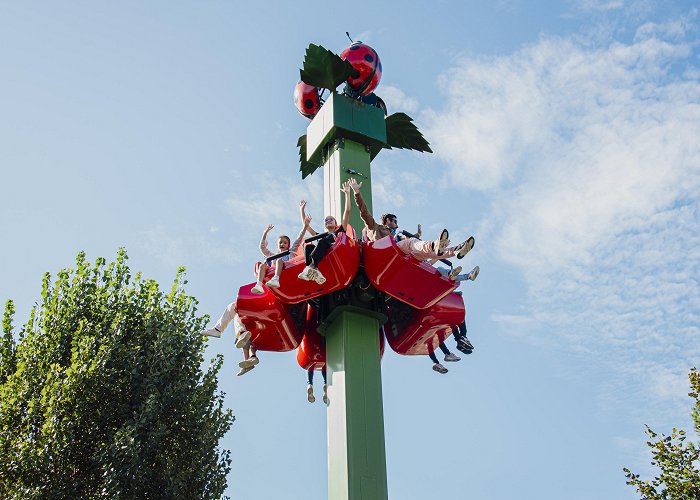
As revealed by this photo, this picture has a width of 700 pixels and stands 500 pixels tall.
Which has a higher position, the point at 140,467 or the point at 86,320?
the point at 86,320

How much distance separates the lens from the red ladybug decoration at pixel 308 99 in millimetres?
11438

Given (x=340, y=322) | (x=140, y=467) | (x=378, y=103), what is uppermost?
(x=378, y=103)

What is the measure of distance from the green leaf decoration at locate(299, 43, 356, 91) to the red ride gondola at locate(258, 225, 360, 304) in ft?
9.79

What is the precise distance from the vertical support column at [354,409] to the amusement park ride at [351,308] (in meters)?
0.01

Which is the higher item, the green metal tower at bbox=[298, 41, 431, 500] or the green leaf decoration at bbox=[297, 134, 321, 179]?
the green leaf decoration at bbox=[297, 134, 321, 179]

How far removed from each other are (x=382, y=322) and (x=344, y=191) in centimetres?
160

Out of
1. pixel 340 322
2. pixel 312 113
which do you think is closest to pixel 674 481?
pixel 340 322

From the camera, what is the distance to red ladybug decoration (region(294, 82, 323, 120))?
11438 mm

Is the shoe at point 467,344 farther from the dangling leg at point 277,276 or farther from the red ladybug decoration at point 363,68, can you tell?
the red ladybug decoration at point 363,68

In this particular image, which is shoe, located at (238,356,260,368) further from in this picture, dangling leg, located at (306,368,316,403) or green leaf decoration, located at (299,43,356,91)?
green leaf decoration, located at (299,43,356,91)

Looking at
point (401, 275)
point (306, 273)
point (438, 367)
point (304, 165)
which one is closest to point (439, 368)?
point (438, 367)

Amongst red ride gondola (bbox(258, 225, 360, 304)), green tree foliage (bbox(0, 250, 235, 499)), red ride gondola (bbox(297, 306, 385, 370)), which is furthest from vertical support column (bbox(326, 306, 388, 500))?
green tree foliage (bbox(0, 250, 235, 499))

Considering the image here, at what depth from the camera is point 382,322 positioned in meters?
9.39

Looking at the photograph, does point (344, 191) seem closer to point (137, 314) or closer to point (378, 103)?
point (378, 103)
